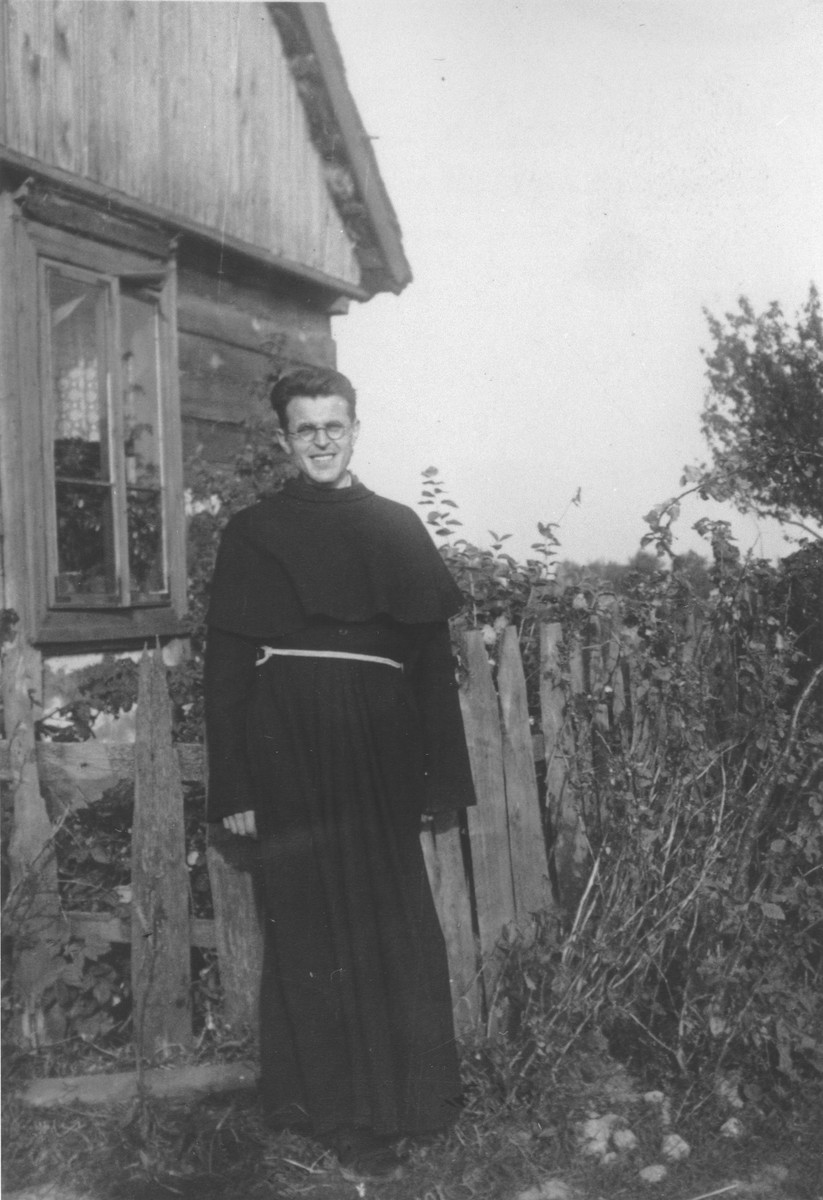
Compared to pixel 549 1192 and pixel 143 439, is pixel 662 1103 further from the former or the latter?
pixel 143 439

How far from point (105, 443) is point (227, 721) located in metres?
2.57

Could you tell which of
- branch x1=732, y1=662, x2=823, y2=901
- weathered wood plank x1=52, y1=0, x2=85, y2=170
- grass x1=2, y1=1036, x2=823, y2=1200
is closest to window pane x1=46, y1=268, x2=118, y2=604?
weathered wood plank x1=52, y1=0, x2=85, y2=170

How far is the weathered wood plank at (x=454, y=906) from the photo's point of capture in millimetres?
3420

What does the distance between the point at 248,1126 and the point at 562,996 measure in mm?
938

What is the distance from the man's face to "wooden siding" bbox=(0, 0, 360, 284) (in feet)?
8.23

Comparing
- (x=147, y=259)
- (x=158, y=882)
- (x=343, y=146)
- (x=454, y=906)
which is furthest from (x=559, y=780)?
(x=343, y=146)

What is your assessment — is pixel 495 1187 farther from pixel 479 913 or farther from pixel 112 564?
pixel 112 564

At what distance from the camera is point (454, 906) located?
343 centimetres

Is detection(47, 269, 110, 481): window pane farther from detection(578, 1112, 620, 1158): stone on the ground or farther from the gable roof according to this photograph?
detection(578, 1112, 620, 1158): stone on the ground

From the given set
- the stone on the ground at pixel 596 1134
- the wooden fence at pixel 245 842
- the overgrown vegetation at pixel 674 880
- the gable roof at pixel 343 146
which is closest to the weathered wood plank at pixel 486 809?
the wooden fence at pixel 245 842

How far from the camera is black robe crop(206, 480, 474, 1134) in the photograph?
119 inches

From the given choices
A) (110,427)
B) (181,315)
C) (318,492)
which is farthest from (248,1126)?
(181,315)

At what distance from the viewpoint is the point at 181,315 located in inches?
227

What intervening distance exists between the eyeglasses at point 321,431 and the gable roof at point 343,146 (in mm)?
4093
